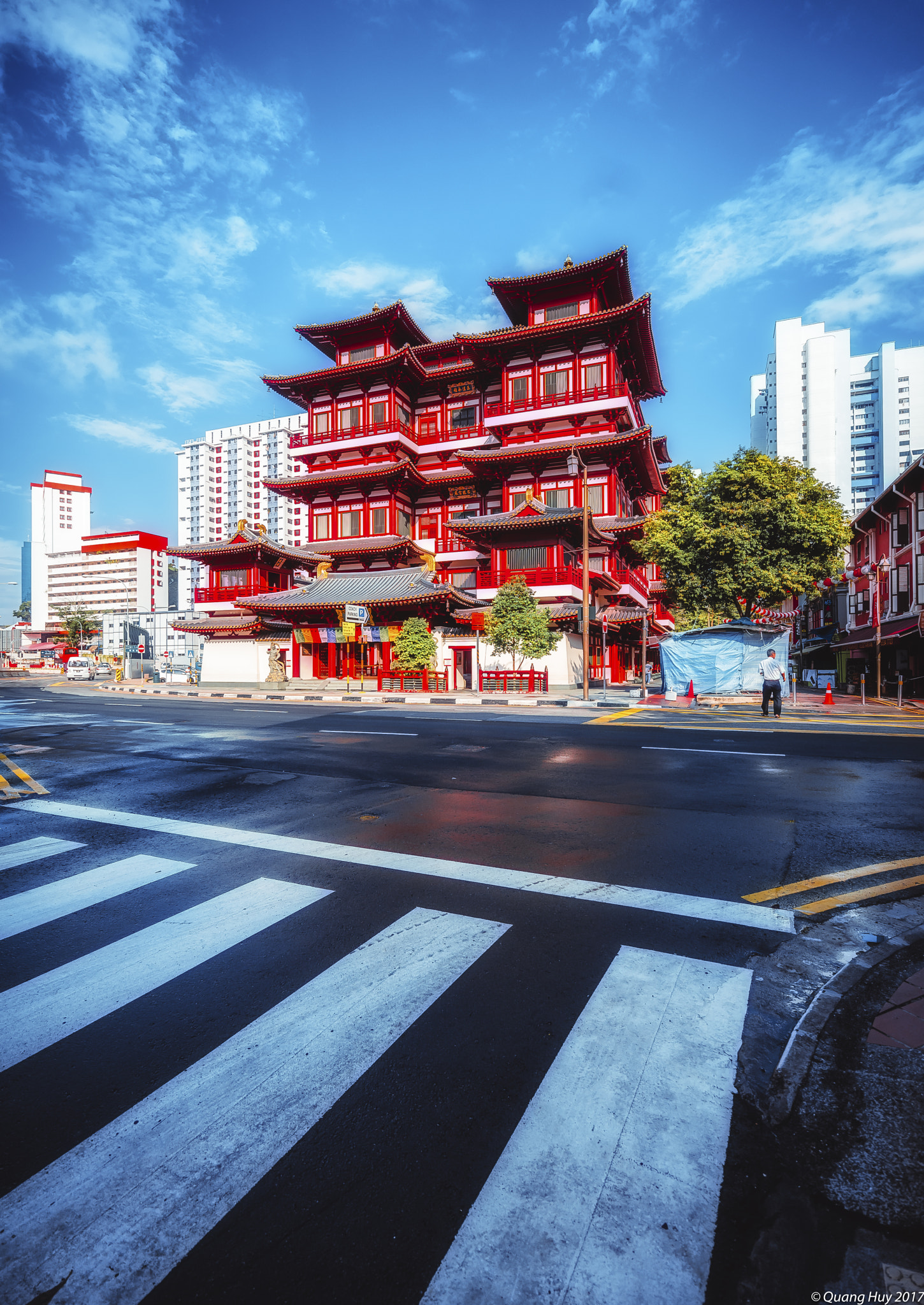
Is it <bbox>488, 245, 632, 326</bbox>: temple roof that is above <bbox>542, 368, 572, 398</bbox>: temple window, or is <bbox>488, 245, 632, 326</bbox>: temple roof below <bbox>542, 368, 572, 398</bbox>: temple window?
above

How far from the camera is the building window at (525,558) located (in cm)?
2792

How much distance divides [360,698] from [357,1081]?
877 inches

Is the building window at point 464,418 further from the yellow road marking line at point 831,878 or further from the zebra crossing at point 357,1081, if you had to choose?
the zebra crossing at point 357,1081

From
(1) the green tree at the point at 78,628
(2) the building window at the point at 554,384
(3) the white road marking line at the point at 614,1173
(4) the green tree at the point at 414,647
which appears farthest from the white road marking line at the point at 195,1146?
(1) the green tree at the point at 78,628

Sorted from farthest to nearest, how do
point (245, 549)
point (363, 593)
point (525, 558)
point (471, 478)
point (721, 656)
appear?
point (245, 549), point (471, 478), point (363, 593), point (525, 558), point (721, 656)

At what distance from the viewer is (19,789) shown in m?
7.37

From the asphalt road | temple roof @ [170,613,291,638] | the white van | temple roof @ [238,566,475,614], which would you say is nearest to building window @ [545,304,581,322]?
temple roof @ [238,566,475,614]

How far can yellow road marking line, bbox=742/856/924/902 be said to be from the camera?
3916 mm

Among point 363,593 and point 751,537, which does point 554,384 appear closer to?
point 751,537

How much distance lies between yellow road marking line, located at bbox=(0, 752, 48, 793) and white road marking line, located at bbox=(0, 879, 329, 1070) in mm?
4812

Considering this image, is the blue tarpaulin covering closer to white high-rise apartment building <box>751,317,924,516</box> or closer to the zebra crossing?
the zebra crossing

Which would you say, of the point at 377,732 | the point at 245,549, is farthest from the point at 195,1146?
the point at 245,549

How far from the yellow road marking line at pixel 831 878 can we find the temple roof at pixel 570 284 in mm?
30955

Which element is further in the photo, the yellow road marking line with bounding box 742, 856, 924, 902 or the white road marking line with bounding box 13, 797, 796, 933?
the yellow road marking line with bounding box 742, 856, 924, 902
